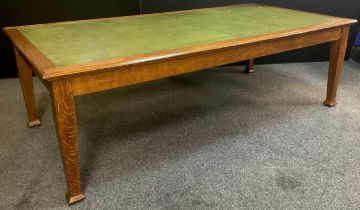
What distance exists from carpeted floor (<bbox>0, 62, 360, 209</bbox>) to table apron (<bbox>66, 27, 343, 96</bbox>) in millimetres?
490

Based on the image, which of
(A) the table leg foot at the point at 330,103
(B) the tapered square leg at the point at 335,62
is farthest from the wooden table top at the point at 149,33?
(A) the table leg foot at the point at 330,103

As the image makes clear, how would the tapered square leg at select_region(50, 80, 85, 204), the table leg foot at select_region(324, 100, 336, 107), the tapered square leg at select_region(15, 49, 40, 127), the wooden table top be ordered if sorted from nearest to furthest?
the tapered square leg at select_region(50, 80, 85, 204) < the wooden table top < the tapered square leg at select_region(15, 49, 40, 127) < the table leg foot at select_region(324, 100, 336, 107)

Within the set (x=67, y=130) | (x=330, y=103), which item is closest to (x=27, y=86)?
(x=67, y=130)

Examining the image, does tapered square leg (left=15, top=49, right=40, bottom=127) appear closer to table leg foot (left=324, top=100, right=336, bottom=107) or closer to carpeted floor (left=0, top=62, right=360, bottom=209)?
carpeted floor (left=0, top=62, right=360, bottom=209)

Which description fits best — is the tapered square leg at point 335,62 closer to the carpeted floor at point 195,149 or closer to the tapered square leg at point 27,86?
the carpeted floor at point 195,149

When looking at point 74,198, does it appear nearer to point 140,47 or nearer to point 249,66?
point 140,47

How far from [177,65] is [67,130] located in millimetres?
526

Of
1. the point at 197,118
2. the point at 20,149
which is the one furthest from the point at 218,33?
the point at 20,149

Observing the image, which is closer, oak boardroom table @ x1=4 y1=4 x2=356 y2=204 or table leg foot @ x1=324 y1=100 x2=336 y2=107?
oak boardroom table @ x1=4 y1=4 x2=356 y2=204

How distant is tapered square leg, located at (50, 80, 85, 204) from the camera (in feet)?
3.92

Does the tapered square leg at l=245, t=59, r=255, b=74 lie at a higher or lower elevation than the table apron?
lower

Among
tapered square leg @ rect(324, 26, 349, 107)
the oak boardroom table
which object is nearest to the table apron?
the oak boardroom table

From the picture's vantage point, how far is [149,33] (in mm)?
1712

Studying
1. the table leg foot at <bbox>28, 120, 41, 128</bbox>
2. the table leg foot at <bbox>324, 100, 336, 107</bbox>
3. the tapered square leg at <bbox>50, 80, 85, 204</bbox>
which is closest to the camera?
the tapered square leg at <bbox>50, 80, 85, 204</bbox>
